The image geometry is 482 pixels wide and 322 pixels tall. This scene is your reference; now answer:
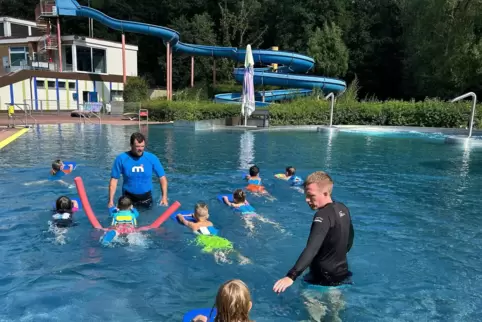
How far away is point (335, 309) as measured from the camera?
14.9 ft

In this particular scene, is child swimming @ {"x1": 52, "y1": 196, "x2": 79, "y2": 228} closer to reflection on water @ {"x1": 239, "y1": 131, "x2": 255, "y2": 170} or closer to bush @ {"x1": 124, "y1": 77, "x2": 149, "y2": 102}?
reflection on water @ {"x1": 239, "y1": 131, "x2": 255, "y2": 170}

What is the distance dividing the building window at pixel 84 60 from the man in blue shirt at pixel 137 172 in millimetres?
38748

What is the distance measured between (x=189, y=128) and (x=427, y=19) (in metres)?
25.4

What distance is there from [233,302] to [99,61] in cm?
4496

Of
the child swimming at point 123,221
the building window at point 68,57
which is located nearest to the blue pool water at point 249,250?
the child swimming at point 123,221

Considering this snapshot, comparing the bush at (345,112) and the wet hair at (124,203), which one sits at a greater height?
the bush at (345,112)

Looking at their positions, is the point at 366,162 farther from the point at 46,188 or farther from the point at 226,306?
the point at 226,306

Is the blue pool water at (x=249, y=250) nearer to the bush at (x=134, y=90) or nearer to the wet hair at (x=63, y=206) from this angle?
the wet hair at (x=63, y=206)

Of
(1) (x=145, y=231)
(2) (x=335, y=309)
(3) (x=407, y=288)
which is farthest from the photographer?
(1) (x=145, y=231)

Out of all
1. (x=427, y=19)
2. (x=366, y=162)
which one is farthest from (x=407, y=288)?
(x=427, y=19)

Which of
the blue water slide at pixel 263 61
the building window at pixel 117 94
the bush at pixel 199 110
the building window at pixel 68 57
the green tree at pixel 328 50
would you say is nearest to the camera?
the bush at pixel 199 110

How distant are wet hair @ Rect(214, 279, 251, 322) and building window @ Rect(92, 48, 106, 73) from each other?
44.2 metres

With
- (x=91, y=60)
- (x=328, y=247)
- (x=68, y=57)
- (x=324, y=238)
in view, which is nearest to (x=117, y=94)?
(x=91, y=60)

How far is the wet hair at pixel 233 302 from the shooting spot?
272 cm
